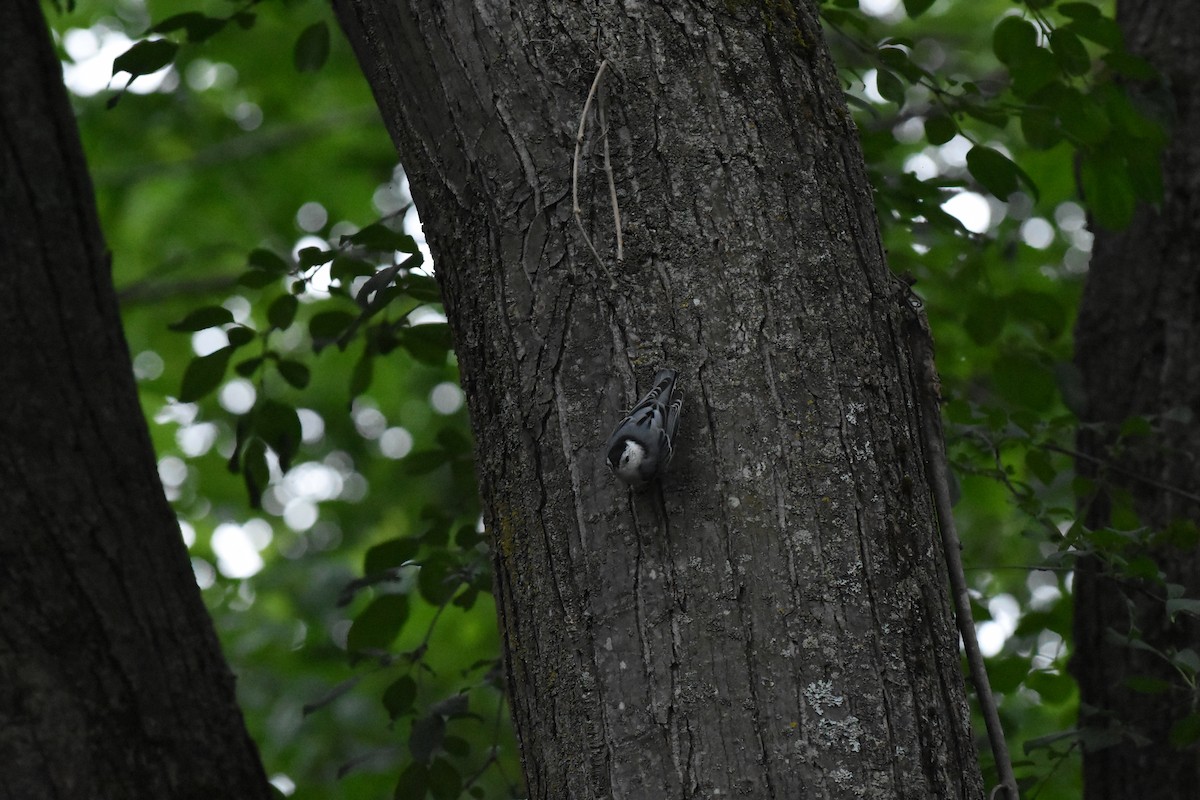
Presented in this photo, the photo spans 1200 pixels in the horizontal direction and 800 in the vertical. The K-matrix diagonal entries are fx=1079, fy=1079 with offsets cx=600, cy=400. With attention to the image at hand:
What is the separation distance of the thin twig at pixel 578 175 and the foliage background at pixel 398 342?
0.27 metres

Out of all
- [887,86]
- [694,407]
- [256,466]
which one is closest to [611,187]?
[694,407]

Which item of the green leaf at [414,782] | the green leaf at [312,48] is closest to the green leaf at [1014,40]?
the green leaf at [312,48]

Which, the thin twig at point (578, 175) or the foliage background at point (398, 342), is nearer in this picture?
the thin twig at point (578, 175)

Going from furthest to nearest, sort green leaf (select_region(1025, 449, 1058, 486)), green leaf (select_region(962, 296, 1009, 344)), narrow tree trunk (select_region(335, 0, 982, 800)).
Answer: green leaf (select_region(962, 296, 1009, 344)) < green leaf (select_region(1025, 449, 1058, 486)) < narrow tree trunk (select_region(335, 0, 982, 800))

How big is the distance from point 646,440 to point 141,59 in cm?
154

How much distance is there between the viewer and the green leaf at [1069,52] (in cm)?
206

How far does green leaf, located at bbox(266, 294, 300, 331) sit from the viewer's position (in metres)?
2.30

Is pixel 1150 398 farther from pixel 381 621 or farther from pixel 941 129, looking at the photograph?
pixel 381 621

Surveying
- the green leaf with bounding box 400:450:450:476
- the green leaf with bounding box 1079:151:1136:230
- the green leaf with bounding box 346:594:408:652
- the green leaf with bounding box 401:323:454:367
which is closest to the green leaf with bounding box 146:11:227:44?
the green leaf with bounding box 401:323:454:367

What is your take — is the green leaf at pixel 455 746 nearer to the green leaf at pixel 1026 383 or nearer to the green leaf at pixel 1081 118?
the green leaf at pixel 1026 383

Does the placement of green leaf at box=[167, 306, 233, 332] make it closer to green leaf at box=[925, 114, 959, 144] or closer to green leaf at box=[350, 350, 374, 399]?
green leaf at box=[350, 350, 374, 399]

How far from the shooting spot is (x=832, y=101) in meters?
1.41

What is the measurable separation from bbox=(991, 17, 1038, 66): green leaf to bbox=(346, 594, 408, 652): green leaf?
172cm

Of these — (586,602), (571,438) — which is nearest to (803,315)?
(571,438)
